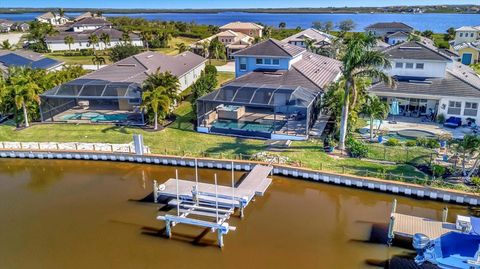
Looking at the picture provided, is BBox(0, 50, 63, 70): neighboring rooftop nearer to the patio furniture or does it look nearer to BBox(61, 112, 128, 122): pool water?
BBox(61, 112, 128, 122): pool water

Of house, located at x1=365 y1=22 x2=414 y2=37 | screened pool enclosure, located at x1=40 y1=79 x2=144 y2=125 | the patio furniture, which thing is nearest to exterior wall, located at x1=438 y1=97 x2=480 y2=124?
the patio furniture

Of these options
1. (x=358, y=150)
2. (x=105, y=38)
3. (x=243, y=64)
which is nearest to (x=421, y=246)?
(x=358, y=150)

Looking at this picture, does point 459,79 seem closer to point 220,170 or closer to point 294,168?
point 294,168

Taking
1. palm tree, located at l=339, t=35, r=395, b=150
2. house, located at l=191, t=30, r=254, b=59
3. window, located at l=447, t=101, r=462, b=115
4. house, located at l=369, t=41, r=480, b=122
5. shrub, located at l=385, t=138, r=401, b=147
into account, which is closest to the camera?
palm tree, located at l=339, t=35, r=395, b=150

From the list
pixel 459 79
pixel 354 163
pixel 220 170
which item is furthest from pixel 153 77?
pixel 459 79

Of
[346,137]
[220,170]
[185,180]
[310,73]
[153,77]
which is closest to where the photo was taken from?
[185,180]

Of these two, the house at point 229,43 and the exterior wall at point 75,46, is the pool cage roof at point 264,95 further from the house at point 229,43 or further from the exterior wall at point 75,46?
the exterior wall at point 75,46
